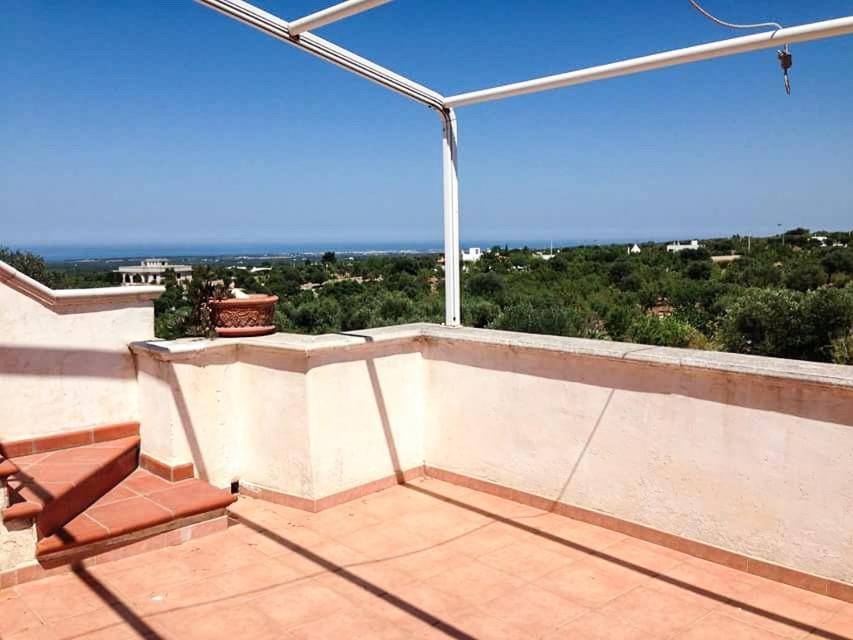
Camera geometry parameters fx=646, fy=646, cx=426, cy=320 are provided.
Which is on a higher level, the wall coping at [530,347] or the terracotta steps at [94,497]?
the wall coping at [530,347]

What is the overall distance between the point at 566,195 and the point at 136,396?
1508 cm

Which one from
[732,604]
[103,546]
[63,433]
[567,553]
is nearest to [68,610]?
[103,546]

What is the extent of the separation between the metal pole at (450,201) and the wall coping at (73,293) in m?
1.90

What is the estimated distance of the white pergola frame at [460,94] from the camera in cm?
255

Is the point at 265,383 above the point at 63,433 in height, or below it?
above

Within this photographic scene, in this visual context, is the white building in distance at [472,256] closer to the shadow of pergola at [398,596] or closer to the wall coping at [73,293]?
the wall coping at [73,293]

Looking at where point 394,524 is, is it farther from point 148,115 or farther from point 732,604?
point 148,115

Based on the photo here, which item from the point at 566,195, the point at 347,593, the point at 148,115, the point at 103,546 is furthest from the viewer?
the point at 148,115

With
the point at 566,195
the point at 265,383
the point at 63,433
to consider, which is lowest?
the point at 63,433

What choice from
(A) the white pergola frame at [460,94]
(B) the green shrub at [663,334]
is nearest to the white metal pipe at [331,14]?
(A) the white pergola frame at [460,94]

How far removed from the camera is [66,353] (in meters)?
3.91

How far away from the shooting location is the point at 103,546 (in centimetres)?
306

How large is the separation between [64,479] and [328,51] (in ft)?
8.46

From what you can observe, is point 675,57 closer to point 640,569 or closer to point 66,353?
point 640,569
